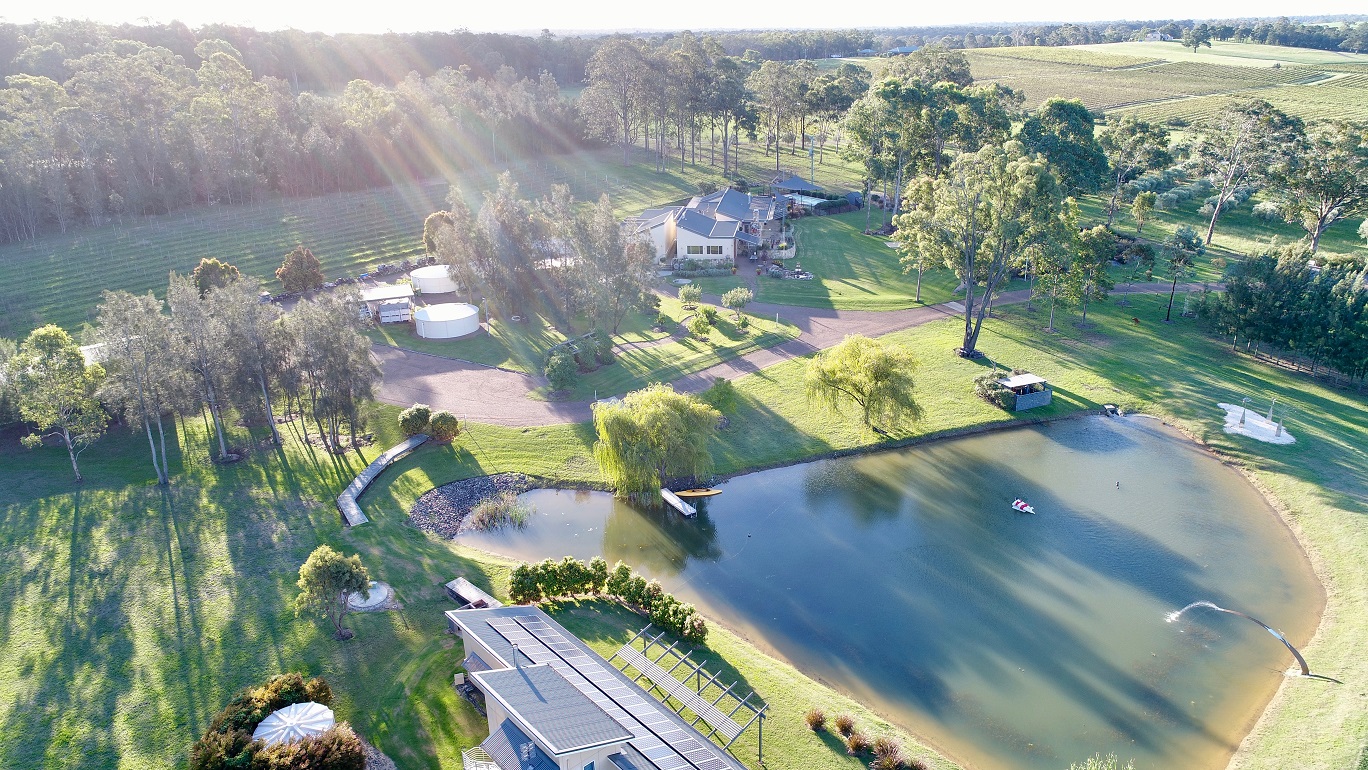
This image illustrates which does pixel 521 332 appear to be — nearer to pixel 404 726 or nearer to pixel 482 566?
pixel 482 566

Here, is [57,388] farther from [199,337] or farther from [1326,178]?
[1326,178]

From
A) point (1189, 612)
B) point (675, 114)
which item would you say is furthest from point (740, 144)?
point (1189, 612)

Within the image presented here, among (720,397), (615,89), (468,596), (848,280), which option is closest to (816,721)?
(468,596)

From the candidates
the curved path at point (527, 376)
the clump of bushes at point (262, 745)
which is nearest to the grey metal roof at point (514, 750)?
the clump of bushes at point (262, 745)

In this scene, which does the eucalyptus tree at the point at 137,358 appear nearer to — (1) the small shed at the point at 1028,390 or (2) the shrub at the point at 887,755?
(2) the shrub at the point at 887,755

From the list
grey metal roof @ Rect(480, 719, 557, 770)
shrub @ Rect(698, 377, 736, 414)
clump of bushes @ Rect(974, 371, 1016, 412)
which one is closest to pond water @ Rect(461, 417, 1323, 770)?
clump of bushes @ Rect(974, 371, 1016, 412)
